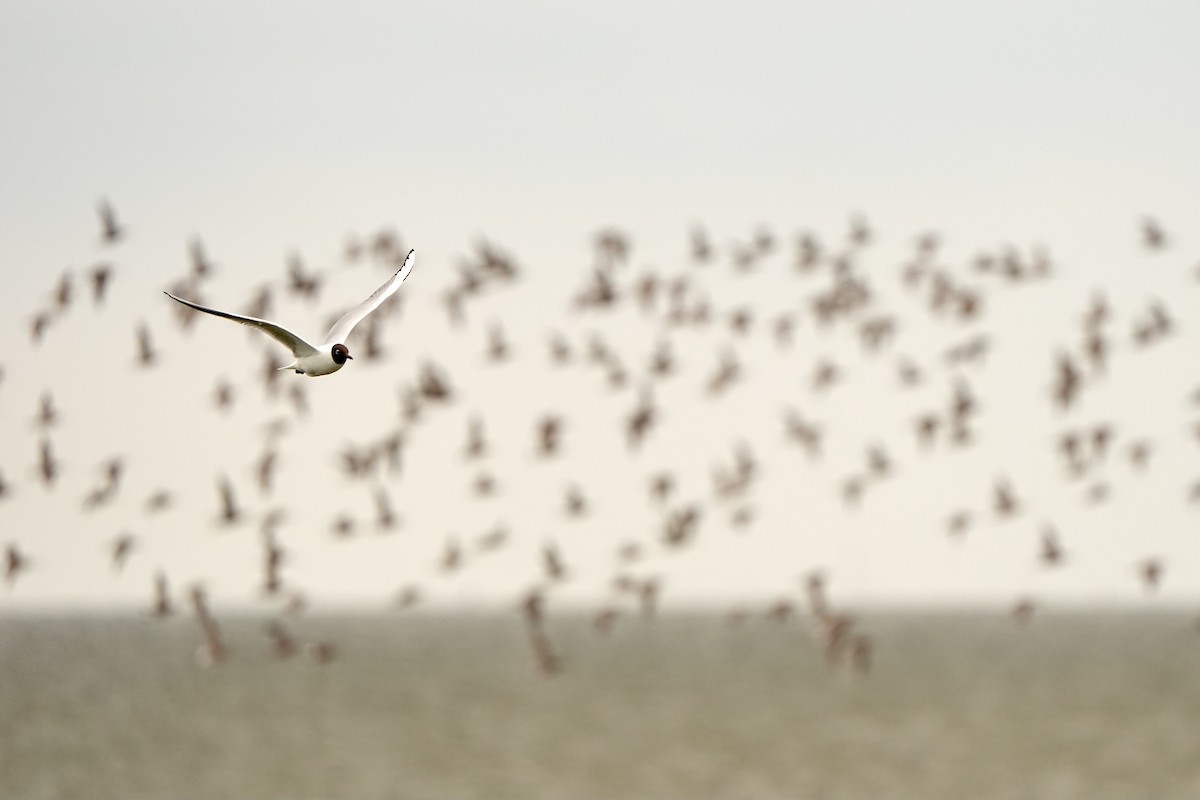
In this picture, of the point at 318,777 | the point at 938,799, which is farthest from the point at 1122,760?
the point at 318,777

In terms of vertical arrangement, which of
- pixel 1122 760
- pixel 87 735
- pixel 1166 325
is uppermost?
pixel 1166 325

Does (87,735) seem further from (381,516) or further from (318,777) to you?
(381,516)

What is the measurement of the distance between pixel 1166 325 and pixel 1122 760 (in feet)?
203

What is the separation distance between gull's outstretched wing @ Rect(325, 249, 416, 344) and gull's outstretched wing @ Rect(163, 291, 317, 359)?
0.28 meters

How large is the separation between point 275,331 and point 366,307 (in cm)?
156

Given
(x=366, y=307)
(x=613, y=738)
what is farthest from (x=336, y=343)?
(x=613, y=738)

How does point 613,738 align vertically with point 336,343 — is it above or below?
below

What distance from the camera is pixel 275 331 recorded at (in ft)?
53.0

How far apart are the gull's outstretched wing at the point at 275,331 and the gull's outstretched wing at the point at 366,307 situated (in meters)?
0.28

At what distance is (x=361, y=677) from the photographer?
618ft

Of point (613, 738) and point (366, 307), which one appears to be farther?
point (613, 738)

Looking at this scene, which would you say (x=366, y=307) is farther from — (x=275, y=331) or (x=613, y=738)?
(x=613, y=738)

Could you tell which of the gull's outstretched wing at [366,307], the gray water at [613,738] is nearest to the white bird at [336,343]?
the gull's outstretched wing at [366,307]

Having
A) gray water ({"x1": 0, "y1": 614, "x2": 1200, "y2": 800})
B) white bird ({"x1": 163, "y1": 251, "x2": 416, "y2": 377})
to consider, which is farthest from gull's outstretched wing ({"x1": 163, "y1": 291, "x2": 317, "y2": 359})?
gray water ({"x1": 0, "y1": 614, "x2": 1200, "y2": 800})
